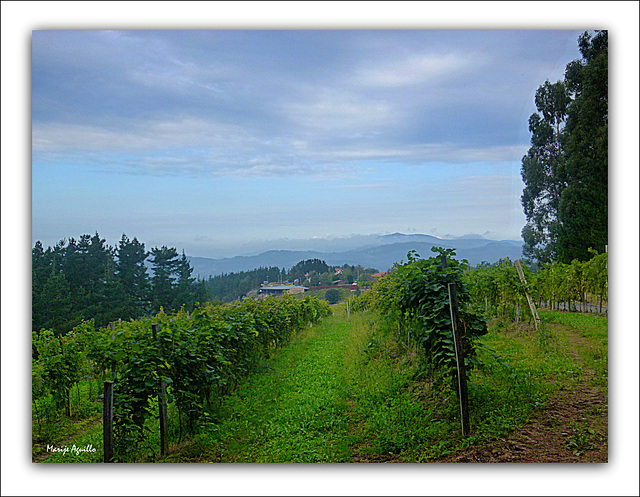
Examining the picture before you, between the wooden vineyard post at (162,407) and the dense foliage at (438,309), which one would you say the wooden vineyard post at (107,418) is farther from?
the dense foliage at (438,309)

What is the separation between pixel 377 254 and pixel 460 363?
142 centimetres

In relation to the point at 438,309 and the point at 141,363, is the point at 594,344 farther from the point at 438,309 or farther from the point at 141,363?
the point at 141,363

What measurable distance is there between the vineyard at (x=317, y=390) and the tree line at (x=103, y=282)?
0.15 meters

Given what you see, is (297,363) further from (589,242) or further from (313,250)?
(589,242)

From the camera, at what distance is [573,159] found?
3973 millimetres

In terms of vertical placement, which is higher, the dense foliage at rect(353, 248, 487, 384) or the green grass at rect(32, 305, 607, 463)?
the dense foliage at rect(353, 248, 487, 384)

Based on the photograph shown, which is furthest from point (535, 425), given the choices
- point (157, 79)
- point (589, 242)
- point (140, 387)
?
point (157, 79)

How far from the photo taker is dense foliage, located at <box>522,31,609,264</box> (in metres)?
3.85

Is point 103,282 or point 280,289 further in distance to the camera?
point 280,289

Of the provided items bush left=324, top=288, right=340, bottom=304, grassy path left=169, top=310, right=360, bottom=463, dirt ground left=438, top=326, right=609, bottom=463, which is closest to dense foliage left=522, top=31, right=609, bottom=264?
dirt ground left=438, top=326, right=609, bottom=463

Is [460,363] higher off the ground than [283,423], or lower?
higher

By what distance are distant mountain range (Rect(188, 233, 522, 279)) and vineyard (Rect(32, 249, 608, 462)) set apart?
20 cm

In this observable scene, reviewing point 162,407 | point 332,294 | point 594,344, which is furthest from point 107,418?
point 594,344

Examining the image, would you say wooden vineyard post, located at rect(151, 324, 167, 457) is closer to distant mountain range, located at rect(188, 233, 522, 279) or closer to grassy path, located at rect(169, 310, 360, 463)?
grassy path, located at rect(169, 310, 360, 463)
